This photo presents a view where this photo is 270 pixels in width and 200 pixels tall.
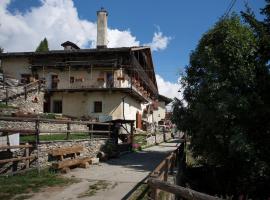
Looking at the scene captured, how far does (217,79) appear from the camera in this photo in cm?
1444

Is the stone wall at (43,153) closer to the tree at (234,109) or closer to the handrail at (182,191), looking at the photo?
the tree at (234,109)

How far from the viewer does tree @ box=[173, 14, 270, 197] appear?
12844 millimetres

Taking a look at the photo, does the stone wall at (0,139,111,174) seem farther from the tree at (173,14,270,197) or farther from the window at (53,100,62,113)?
the window at (53,100,62,113)

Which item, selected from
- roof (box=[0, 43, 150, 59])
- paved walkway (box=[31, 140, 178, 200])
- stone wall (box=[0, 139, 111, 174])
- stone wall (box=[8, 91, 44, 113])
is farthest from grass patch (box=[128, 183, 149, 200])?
roof (box=[0, 43, 150, 59])

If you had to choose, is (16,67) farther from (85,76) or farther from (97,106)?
(97,106)

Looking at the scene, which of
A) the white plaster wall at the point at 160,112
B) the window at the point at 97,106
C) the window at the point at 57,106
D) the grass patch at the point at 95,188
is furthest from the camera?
the white plaster wall at the point at 160,112

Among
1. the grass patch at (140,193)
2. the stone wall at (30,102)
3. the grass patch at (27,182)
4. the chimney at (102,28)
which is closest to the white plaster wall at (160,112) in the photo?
the chimney at (102,28)

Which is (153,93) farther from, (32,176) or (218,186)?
(32,176)

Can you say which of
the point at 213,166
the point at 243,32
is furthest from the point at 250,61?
the point at 213,166

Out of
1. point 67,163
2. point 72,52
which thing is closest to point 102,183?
point 67,163

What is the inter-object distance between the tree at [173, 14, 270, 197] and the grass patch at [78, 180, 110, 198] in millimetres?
5103

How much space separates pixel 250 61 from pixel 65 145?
8.53 meters

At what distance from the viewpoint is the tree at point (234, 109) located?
12.8 meters

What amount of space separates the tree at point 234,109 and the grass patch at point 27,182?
20.5 feet
